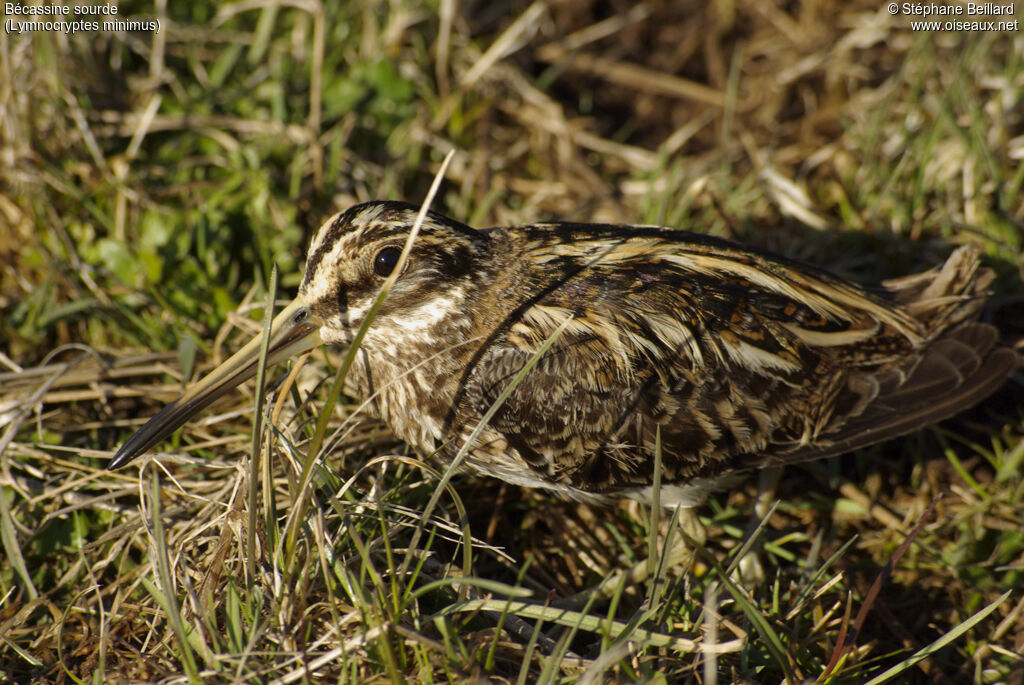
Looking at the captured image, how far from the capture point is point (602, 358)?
316 centimetres

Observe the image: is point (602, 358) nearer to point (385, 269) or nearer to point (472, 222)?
point (385, 269)

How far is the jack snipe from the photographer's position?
3.17 metres

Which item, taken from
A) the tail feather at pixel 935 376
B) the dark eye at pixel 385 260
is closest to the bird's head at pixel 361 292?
the dark eye at pixel 385 260

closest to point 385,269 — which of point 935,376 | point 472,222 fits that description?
point 472,222

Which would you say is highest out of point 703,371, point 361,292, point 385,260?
point 385,260

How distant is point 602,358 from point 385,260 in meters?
0.87

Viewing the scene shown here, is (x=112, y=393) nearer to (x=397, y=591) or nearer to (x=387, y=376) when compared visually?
(x=387, y=376)

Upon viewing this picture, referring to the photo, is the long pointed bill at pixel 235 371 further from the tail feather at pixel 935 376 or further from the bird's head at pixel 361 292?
→ the tail feather at pixel 935 376

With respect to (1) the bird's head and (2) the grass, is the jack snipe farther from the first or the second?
(2) the grass

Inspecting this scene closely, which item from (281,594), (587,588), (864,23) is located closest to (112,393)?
(281,594)

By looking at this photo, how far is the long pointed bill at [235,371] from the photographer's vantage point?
3146 millimetres

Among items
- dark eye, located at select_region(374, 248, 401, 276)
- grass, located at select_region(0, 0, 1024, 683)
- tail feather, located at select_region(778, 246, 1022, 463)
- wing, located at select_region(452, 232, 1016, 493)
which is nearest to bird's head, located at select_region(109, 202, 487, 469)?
dark eye, located at select_region(374, 248, 401, 276)

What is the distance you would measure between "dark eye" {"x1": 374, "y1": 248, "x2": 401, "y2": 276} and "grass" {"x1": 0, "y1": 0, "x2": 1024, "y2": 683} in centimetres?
56

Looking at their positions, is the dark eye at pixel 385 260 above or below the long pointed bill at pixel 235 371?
above
